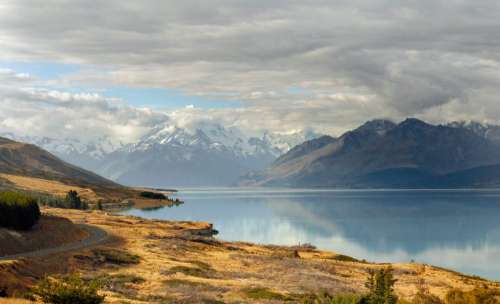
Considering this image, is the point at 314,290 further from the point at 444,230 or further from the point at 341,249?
the point at 444,230

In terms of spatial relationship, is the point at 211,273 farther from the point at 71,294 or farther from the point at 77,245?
the point at 71,294

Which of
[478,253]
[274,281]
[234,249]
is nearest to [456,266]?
[478,253]

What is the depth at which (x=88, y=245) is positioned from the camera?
77.0m


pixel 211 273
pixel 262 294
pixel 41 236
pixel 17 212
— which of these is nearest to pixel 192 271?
pixel 211 273

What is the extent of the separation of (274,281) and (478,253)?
9291cm

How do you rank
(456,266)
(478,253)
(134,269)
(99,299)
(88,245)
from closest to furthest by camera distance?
(99,299), (134,269), (88,245), (456,266), (478,253)

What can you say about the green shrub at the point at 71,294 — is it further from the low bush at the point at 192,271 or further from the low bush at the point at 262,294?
the low bush at the point at 192,271

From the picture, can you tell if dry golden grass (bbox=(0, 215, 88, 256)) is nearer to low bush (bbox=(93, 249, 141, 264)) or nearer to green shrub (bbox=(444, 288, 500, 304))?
low bush (bbox=(93, 249, 141, 264))

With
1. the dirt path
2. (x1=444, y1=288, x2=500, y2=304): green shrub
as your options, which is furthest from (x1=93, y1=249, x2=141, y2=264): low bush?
(x1=444, y1=288, x2=500, y2=304): green shrub

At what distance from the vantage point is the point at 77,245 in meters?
76.0

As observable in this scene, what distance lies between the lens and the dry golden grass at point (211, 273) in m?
51.2

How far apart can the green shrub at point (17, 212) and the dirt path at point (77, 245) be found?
253 inches

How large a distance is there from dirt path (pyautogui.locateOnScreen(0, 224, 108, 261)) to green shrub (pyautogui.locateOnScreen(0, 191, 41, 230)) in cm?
642

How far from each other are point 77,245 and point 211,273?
68.9ft
